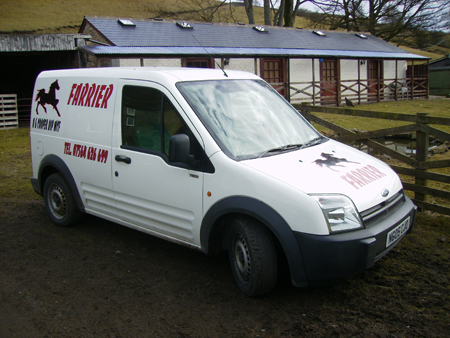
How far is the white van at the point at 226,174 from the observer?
3.32m

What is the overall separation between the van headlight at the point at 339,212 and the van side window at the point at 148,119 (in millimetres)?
1487

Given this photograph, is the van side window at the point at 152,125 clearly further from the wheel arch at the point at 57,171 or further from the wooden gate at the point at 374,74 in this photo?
the wooden gate at the point at 374,74

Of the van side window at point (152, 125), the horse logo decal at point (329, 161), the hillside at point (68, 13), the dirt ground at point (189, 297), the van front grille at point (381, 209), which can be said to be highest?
the hillside at point (68, 13)

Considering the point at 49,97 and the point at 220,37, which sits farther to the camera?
the point at 220,37

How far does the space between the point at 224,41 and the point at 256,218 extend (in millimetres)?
22130

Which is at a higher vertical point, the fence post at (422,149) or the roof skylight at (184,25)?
the roof skylight at (184,25)

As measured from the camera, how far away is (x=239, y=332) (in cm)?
321

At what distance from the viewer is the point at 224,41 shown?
24312 mm

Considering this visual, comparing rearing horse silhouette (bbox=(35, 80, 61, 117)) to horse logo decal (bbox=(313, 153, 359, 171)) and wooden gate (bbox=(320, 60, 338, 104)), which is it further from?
wooden gate (bbox=(320, 60, 338, 104))

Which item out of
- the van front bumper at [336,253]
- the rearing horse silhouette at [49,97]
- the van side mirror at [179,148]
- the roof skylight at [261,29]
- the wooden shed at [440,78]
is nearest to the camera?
the van front bumper at [336,253]

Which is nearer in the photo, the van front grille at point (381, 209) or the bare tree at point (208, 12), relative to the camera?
the van front grille at point (381, 209)

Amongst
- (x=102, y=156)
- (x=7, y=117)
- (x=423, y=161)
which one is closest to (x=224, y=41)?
(x=7, y=117)

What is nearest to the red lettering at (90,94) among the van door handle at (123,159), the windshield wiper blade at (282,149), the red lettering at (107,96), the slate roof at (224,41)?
the red lettering at (107,96)

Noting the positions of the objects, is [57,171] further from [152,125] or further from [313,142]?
[313,142]
